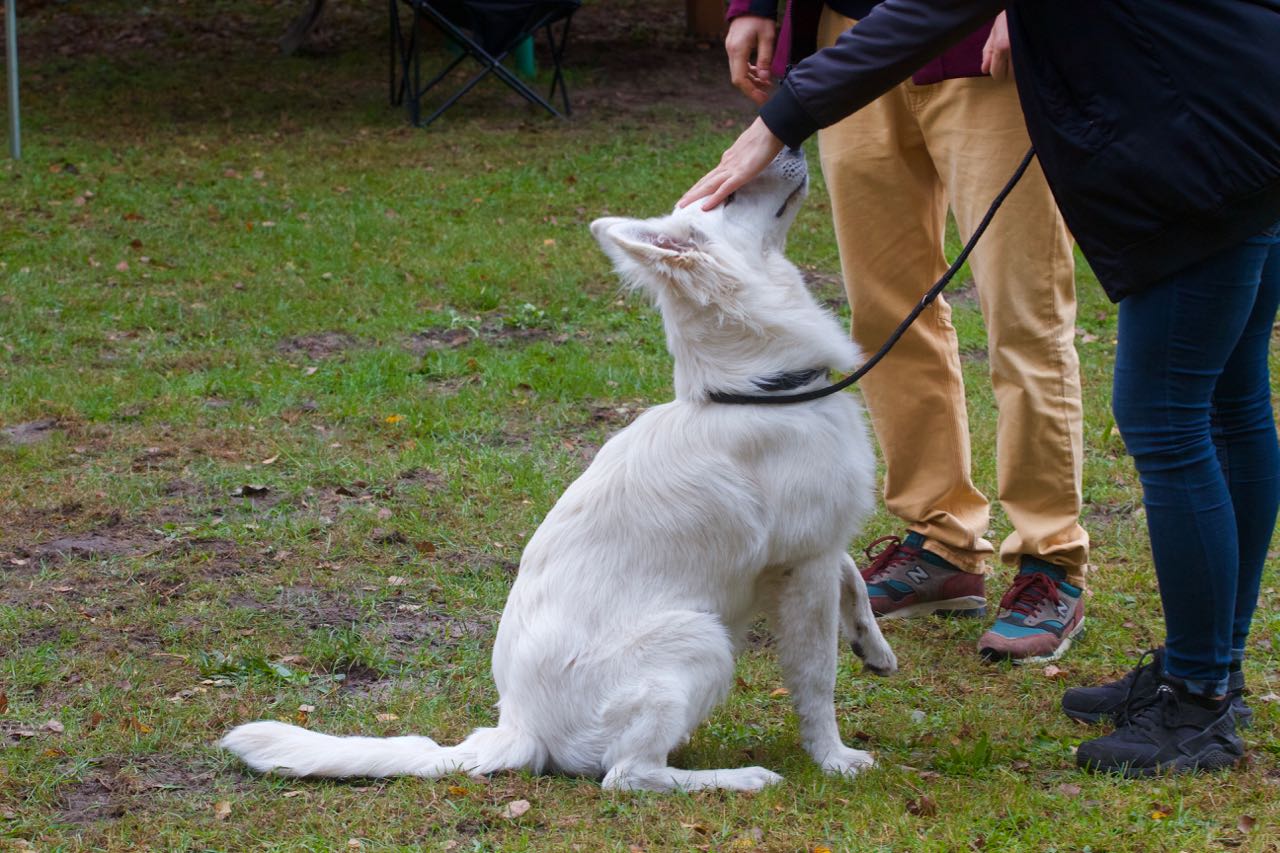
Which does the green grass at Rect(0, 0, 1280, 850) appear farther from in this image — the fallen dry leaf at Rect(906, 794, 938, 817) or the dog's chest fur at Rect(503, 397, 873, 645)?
the dog's chest fur at Rect(503, 397, 873, 645)

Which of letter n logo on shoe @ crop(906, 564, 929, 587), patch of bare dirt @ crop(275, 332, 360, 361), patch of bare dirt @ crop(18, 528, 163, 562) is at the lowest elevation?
patch of bare dirt @ crop(275, 332, 360, 361)

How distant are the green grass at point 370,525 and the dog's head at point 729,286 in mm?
948

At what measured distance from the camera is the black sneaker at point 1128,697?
304cm

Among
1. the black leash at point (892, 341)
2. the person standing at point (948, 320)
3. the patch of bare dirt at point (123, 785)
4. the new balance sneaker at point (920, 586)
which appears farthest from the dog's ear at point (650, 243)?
the patch of bare dirt at point (123, 785)

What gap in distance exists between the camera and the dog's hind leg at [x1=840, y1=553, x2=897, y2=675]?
3330 mm

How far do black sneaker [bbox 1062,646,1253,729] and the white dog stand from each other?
1.97 feet

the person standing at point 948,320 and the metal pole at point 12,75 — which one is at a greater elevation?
the person standing at point 948,320

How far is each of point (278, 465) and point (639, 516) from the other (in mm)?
2681

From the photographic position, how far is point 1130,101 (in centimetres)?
251

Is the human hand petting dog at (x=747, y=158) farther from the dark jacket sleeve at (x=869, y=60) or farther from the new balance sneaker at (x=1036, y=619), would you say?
the new balance sneaker at (x=1036, y=619)

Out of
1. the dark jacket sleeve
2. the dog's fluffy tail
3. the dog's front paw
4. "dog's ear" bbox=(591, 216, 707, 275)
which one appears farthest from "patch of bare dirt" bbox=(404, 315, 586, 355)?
the dark jacket sleeve

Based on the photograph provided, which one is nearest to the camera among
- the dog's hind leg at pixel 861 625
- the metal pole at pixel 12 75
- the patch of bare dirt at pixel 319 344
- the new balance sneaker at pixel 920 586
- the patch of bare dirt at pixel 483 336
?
the dog's hind leg at pixel 861 625

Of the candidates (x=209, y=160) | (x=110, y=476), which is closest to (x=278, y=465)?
(x=110, y=476)

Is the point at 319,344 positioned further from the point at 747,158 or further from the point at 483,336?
the point at 747,158
